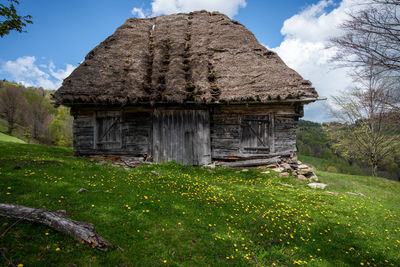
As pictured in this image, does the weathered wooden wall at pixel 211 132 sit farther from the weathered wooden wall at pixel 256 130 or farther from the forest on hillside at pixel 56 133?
the forest on hillside at pixel 56 133

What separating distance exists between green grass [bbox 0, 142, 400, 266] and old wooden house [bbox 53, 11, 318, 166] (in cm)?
382

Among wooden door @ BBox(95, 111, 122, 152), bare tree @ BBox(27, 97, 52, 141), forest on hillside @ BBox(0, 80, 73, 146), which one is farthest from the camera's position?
bare tree @ BBox(27, 97, 52, 141)

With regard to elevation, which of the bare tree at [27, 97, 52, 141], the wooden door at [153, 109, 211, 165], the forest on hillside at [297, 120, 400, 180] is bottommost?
the forest on hillside at [297, 120, 400, 180]

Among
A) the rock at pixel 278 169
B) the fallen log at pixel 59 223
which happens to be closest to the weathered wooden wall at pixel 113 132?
the rock at pixel 278 169

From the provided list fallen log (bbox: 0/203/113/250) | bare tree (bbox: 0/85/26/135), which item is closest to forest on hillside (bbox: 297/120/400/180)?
fallen log (bbox: 0/203/113/250)

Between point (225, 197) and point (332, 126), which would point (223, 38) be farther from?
point (332, 126)

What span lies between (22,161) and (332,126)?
937 inches

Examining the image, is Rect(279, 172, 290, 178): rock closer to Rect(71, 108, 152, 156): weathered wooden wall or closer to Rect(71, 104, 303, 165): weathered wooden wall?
Rect(71, 104, 303, 165): weathered wooden wall

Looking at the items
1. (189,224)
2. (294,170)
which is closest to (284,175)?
(294,170)

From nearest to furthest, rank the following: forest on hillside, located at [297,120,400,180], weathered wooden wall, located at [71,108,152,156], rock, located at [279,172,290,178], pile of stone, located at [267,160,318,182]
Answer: rock, located at [279,172,290,178], pile of stone, located at [267,160,318,182], weathered wooden wall, located at [71,108,152,156], forest on hillside, located at [297,120,400,180]

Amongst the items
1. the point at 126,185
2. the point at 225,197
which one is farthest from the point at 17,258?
the point at 225,197

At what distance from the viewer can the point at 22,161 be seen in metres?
6.96

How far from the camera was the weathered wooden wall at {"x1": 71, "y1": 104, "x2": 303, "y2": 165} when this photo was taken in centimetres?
1026

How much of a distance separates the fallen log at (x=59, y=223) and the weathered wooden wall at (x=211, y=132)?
284 inches
